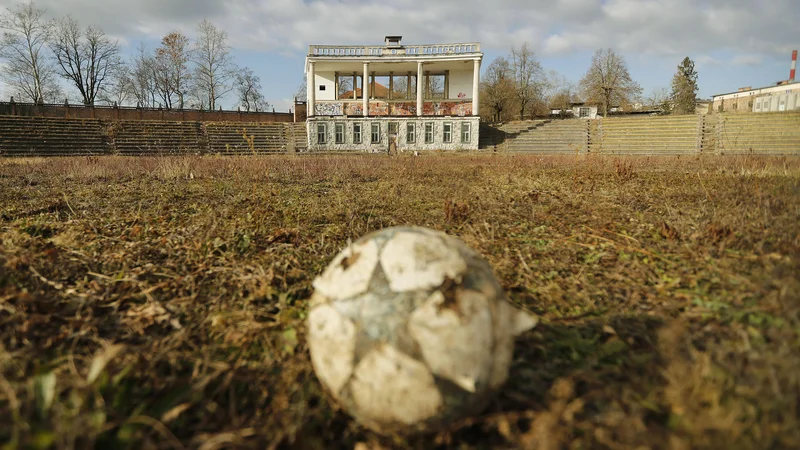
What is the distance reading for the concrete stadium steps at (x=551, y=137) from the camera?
34.8 metres

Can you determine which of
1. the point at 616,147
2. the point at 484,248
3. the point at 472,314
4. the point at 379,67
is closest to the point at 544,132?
the point at 616,147

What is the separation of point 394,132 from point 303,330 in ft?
122

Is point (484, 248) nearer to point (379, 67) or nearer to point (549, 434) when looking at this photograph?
point (549, 434)

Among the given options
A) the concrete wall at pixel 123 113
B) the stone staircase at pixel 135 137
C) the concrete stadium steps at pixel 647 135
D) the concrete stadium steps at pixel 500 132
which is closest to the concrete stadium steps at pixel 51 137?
the stone staircase at pixel 135 137

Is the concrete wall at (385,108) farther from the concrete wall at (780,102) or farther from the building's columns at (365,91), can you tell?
the concrete wall at (780,102)

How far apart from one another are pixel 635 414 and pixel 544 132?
39.5 meters

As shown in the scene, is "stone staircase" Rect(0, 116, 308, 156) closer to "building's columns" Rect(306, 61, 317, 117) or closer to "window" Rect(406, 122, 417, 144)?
"building's columns" Rect(306, 61, 317, 117)

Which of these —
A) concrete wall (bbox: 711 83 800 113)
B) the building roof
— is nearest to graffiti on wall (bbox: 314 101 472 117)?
concrete wall (bbox: 711 83 800 113)

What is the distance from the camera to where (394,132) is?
38.3 m

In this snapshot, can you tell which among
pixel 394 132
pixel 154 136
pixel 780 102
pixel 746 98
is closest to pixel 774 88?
pixel 746 98

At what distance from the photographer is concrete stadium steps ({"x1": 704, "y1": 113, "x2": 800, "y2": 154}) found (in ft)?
87.3

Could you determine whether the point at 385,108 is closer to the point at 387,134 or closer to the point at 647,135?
the point at 387,134

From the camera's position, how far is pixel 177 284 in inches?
120

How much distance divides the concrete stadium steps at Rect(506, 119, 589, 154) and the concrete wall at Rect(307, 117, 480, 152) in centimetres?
417
